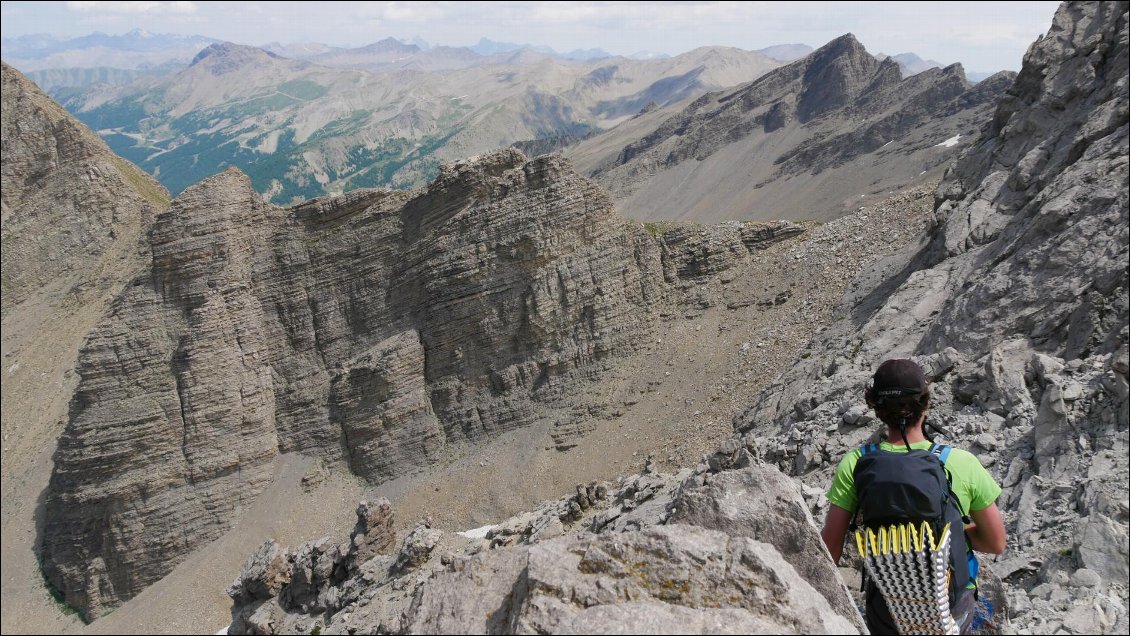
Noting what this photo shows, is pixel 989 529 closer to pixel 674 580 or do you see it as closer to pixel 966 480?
pixel 966 480

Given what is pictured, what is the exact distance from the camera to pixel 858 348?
89.1ft

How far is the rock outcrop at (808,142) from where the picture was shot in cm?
11794

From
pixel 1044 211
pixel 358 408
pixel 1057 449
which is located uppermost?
pixel 1044 211

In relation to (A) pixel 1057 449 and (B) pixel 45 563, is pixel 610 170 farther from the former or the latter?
(A) pixel 1057 449

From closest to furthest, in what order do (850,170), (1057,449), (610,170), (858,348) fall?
(1057,449) < (858,348) < (850,170) < (610,170)

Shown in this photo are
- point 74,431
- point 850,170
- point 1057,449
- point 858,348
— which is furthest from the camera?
point 850,170

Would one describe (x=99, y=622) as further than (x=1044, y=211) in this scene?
Yes

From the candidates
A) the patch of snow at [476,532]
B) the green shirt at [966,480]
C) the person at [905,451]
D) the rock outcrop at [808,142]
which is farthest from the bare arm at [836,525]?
the rock outcrop at [808,142]

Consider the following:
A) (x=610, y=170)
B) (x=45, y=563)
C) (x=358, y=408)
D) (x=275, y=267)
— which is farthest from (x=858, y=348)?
(x=610, y=170)

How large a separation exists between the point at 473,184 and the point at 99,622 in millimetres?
35675

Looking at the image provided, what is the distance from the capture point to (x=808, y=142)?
476 ft

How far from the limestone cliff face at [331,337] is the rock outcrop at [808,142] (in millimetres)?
72559

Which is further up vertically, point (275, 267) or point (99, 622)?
point (275, 267)

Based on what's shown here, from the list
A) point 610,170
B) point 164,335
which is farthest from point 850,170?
point 164,335
